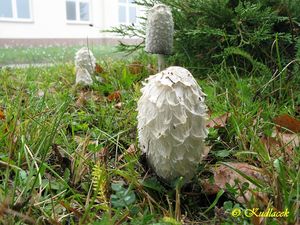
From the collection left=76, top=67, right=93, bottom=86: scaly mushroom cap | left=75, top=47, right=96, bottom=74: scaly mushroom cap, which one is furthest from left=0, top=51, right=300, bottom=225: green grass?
left=75, top=47, right=96, bottom=74: scaly mushroom cap

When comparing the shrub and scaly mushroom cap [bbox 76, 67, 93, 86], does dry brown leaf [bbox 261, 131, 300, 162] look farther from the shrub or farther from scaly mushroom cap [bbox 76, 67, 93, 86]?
scaly mushroom cap [bbox 76, 67, 93, 86]

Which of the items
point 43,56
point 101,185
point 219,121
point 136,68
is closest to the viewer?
point 101,185

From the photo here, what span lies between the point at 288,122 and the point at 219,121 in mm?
295

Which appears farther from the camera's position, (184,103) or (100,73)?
(100,73)

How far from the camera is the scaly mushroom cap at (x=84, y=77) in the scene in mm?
2711

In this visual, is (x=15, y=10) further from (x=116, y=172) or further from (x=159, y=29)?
(x=116, y=172)

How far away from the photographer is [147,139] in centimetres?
116

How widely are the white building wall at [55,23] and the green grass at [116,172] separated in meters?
10.2

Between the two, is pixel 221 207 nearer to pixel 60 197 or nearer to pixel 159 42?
pixel 60 197

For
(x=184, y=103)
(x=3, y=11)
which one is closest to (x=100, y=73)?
(x=184, y=103)

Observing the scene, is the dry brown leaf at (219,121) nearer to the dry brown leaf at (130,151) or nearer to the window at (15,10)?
the dry brown leaf at (130,151)

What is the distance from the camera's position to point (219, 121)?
5.29 feet

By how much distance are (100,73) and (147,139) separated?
1.97 m

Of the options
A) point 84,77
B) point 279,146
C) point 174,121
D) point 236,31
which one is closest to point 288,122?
point 279,146
